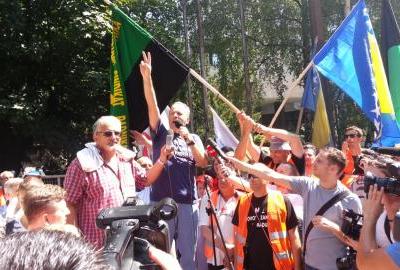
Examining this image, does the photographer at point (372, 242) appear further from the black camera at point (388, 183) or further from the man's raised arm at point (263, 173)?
the man's raised arm at point (263, 173)

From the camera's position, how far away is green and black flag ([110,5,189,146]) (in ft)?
18.0

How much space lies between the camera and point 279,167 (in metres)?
5.53

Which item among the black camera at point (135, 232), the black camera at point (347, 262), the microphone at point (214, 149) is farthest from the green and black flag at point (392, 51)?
the black camera at point (135, 232)

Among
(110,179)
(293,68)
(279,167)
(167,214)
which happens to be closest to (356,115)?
(293,68)

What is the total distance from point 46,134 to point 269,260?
12762 mm

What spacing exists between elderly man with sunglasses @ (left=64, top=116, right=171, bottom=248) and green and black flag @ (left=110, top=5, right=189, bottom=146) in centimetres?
136

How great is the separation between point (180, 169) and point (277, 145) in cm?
168

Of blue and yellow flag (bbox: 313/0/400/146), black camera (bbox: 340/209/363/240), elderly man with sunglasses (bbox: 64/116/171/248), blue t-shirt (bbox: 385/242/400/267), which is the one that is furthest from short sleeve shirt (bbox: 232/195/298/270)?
blue and yellow flag (bbox: 313/0/400/146)

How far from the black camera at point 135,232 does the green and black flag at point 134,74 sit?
3719 millimetres

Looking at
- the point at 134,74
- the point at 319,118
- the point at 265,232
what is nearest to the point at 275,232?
the point at 265,232

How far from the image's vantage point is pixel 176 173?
4500 mm

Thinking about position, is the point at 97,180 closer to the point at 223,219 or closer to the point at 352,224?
the point at 352,224

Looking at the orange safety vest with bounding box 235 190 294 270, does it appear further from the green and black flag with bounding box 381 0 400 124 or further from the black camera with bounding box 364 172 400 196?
the green and black flag with bounding box 381 0 400 124

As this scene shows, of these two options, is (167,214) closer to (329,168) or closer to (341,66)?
(329,168)
